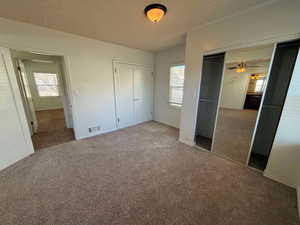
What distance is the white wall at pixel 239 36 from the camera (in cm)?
147

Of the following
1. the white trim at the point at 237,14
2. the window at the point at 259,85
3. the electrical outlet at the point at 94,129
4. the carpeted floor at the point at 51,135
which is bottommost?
the carpeted floor at the point at 51,135

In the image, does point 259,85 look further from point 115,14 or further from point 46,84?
point 46,84

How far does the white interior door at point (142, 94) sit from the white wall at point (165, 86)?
26cm

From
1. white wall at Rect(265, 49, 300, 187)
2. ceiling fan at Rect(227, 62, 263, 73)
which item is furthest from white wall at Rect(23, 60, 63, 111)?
white wall at Rect(265, 49, 300, 187)

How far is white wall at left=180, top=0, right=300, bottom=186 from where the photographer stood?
4.84 ft

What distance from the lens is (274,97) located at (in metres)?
1.83

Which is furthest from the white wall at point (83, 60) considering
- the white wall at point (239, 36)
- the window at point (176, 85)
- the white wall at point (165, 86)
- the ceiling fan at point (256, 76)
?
the ceiling fan at point (256, 76)

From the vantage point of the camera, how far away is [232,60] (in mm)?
2039

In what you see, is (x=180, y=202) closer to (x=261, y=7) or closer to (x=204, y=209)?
(x=204, y=209)

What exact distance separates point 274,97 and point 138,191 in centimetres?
254

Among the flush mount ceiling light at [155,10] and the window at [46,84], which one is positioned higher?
the flush mount ceiling light at [155,10]

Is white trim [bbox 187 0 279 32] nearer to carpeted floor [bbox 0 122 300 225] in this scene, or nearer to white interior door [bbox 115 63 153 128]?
white interior door [bbox 115 63 153 128]

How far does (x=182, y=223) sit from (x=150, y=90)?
375cm

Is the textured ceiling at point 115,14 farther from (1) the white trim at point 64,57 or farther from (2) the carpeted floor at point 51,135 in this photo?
(2) the carpeted floor at point 51,135
